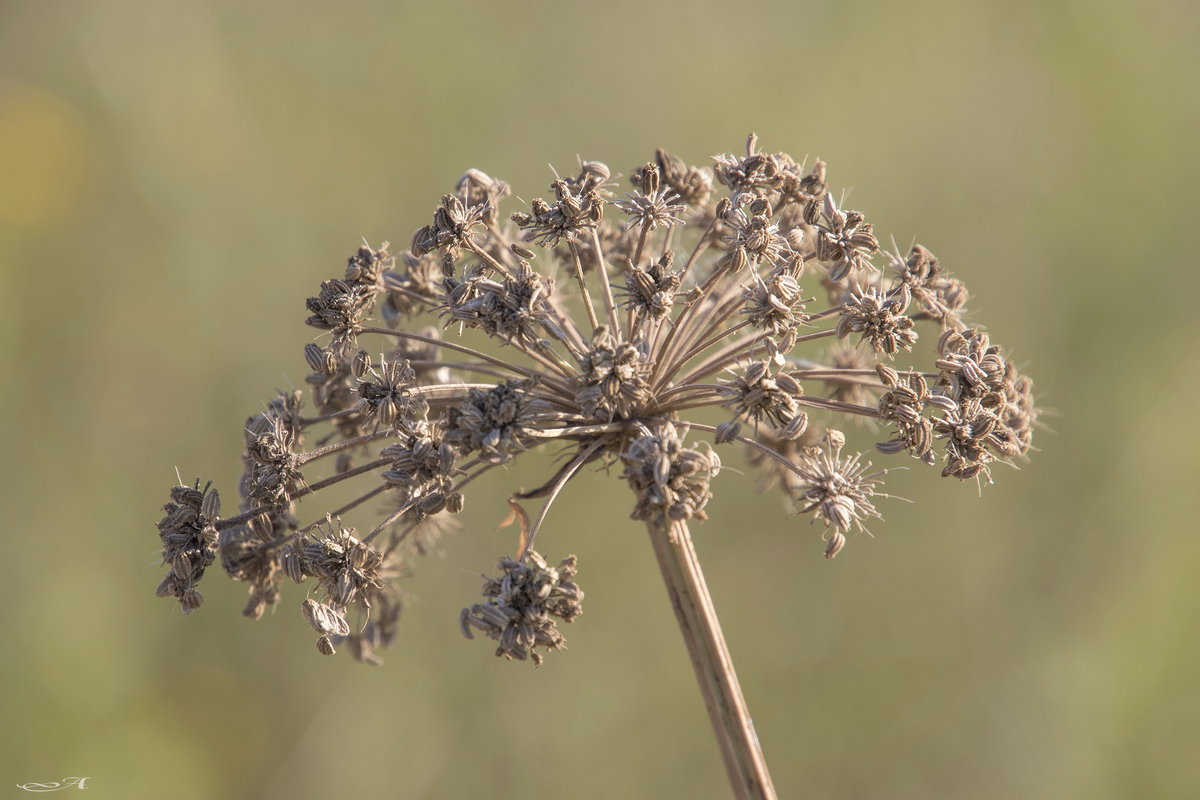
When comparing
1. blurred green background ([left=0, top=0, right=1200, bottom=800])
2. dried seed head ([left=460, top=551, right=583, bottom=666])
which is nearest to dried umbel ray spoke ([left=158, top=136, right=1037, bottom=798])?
dried seed head ([left=460, top=551, right=583, bottom=666])

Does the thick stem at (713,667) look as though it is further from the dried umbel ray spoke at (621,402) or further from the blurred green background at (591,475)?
the blurred green background at (591,475)

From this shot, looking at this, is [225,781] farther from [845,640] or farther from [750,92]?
[750,92]

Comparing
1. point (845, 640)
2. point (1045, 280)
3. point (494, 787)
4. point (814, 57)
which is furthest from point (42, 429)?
point (1045, 280)

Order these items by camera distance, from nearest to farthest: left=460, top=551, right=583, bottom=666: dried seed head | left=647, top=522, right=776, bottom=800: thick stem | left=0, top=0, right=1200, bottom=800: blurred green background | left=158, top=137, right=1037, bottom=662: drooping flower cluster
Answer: left=460, top=551, right=583, bottom=666: dried seed head, left=158, top=137, right=1037, bottom=662: drooping flower cluster, left=647, top=522, right=776, bottom=800: thick stem, left=0, top=0, right=1200, bottom=800: blurred green background

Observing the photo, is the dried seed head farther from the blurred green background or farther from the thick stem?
the blurred green background

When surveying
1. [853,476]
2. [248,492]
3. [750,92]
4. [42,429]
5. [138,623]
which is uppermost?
[750,92]

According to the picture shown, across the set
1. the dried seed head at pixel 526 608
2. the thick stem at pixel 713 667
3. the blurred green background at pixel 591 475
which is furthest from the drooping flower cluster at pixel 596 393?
the blurred green background at pixel 591 475
